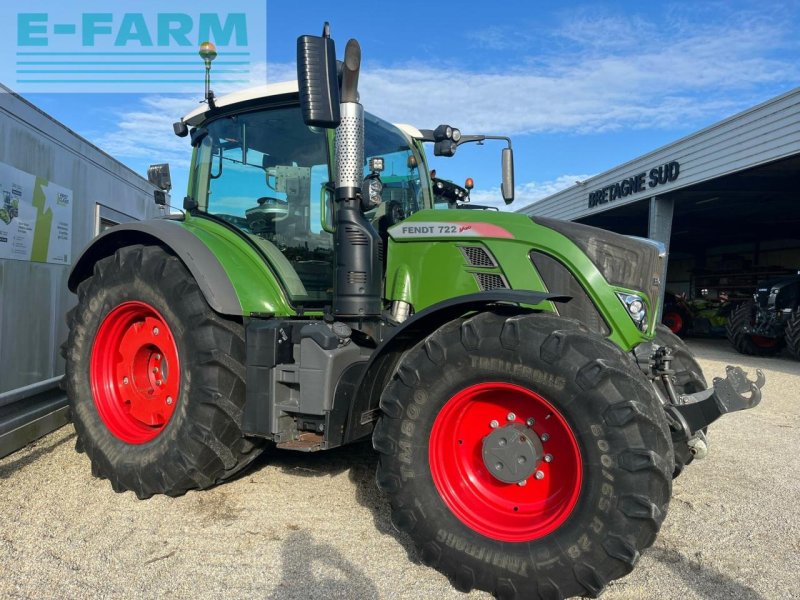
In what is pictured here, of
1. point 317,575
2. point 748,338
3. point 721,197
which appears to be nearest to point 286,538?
point 317,575

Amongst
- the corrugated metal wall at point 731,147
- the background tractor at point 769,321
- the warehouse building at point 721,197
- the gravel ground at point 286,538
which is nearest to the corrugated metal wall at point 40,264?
the gravel ground at point 286,538

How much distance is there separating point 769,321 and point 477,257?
440 inches

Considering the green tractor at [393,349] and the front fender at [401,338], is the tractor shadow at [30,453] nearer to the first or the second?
the green tractor at [393,349]

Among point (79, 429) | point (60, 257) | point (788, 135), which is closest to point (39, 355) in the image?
point (60, 257)

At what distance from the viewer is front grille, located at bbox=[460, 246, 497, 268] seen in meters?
3.16

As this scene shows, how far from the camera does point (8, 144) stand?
13.6 ft

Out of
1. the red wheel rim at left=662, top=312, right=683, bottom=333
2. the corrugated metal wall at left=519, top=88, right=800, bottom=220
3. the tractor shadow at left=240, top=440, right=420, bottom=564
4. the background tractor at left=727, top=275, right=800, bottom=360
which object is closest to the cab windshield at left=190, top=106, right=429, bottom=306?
the tractor shadow at left=240, top=440, right=420, bottom=564

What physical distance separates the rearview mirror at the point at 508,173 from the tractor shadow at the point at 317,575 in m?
2.63

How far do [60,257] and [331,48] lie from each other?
11.5 ft

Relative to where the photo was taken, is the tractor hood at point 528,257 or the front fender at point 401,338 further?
the tractor hood at point 528,257

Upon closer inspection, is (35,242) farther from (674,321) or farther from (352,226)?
(674,321)

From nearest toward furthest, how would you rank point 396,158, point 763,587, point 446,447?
1. point 763,587
2. point 446,447
3. point 396,158

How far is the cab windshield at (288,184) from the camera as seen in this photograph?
3654 mm

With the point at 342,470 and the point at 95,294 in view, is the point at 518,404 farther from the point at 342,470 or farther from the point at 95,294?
the point at 95,294
